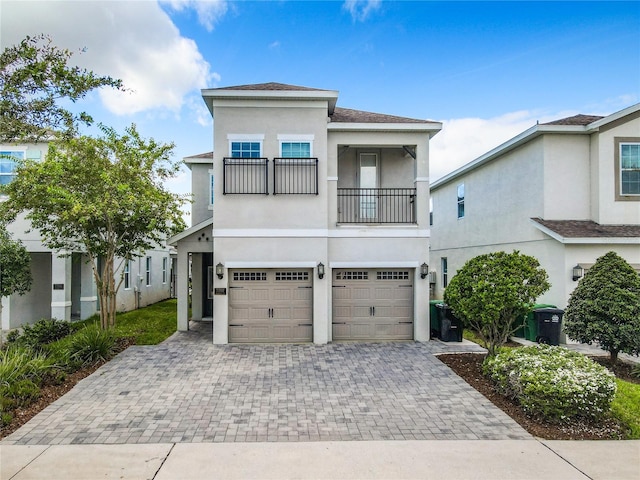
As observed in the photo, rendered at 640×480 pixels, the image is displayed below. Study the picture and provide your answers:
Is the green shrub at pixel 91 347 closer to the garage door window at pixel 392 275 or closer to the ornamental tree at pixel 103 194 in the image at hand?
the ornamental tree at pixel 103 194

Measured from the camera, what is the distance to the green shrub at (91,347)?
9.01 m

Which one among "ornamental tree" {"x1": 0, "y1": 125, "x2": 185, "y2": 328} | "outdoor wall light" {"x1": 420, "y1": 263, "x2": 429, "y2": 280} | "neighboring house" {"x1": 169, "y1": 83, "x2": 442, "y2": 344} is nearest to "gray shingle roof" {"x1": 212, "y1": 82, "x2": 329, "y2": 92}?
"neighboring house" {"x1": 169, "y1": 83, "x2": 442, "y2": 344}

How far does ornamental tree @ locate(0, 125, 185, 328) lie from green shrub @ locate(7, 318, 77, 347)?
165 cm

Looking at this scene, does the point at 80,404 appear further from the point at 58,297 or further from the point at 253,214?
the point at 58,297

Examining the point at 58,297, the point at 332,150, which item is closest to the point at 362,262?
the point at 332,150

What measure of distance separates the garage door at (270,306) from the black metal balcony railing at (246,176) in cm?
239

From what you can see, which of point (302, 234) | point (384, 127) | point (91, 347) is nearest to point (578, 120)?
point (384, 127)

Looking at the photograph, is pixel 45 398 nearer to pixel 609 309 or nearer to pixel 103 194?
pixel 103 194

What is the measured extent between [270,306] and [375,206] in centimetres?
469

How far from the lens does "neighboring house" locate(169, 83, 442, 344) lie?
1120 centimetres

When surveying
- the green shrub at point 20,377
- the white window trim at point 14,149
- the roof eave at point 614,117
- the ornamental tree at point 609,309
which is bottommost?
the green shrub at point 20,377

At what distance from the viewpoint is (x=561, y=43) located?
460 inches

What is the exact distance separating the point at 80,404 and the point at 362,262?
7521 mm

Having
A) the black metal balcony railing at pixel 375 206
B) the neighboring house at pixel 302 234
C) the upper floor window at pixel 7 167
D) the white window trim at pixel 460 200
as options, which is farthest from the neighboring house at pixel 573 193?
the upper floor window at pixel 7 167
